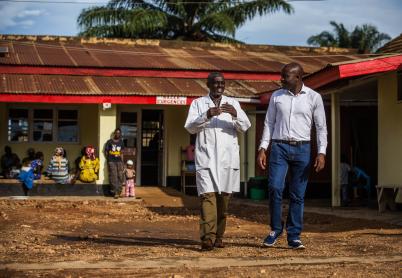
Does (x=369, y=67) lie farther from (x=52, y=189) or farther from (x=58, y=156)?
(x=52, y=189)

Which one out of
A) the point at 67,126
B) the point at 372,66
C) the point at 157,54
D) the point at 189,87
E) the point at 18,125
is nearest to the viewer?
the point at 372,66

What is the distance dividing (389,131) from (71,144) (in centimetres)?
918

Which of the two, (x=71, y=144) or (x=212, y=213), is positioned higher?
(x=71, y=144)

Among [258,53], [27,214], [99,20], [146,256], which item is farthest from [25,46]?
[146,256]

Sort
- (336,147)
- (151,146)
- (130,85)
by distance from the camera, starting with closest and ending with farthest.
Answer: (336,147), (130,85), (151,146)

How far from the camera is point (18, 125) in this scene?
18516mm

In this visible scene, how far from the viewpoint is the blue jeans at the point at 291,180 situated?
690cm

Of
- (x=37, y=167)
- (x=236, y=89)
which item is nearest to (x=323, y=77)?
(x=236, y=89)

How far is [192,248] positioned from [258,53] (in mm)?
16215

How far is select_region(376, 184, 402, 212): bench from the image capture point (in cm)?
1217

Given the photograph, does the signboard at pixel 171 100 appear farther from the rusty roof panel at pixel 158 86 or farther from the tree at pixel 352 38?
the tree at pixel 352 38

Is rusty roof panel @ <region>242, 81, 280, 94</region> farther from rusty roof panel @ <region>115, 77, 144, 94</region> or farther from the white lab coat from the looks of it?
the white lab coat

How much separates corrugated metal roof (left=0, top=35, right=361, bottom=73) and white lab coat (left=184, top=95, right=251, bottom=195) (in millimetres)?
11053

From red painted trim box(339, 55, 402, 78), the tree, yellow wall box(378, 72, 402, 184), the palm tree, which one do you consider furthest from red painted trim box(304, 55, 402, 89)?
the tree
